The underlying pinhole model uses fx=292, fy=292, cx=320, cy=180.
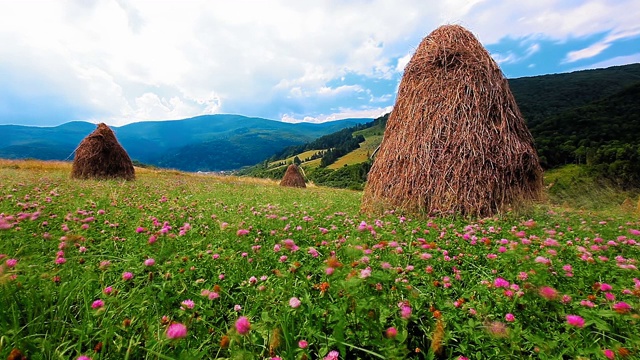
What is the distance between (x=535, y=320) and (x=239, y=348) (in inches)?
82.6

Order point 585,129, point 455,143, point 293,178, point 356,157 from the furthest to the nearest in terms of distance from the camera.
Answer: point 356,157, point 585,129, point 293,178, point 455,143

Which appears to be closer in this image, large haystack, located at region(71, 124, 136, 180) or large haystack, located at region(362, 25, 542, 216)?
large haystack, located at region(362, 25, 542, 216)

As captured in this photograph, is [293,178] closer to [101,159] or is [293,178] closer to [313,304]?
[101,159]

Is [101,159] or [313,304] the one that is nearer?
[313,304]

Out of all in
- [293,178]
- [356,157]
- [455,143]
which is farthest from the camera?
[356,157]

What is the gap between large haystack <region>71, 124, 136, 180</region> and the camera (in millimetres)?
16266

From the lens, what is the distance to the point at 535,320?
2.14 meters

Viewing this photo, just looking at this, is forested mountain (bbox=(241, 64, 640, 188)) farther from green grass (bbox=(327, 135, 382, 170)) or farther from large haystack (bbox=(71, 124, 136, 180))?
large haystack (bbox=(71, 124, 136, 180))

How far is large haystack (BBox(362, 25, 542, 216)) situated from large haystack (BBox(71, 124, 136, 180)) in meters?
16.3

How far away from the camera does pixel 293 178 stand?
29438 millimetres

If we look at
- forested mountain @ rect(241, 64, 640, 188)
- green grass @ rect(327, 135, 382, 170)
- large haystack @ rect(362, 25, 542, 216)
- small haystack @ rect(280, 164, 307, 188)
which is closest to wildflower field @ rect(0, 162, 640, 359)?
large haystack @ rect(362, 25, 542, 216)

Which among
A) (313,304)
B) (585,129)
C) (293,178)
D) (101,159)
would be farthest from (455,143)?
(585,129)

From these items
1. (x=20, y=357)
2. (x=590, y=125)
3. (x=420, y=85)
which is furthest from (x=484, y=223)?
(x=590, y=125)

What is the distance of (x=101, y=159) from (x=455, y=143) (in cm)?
1866
